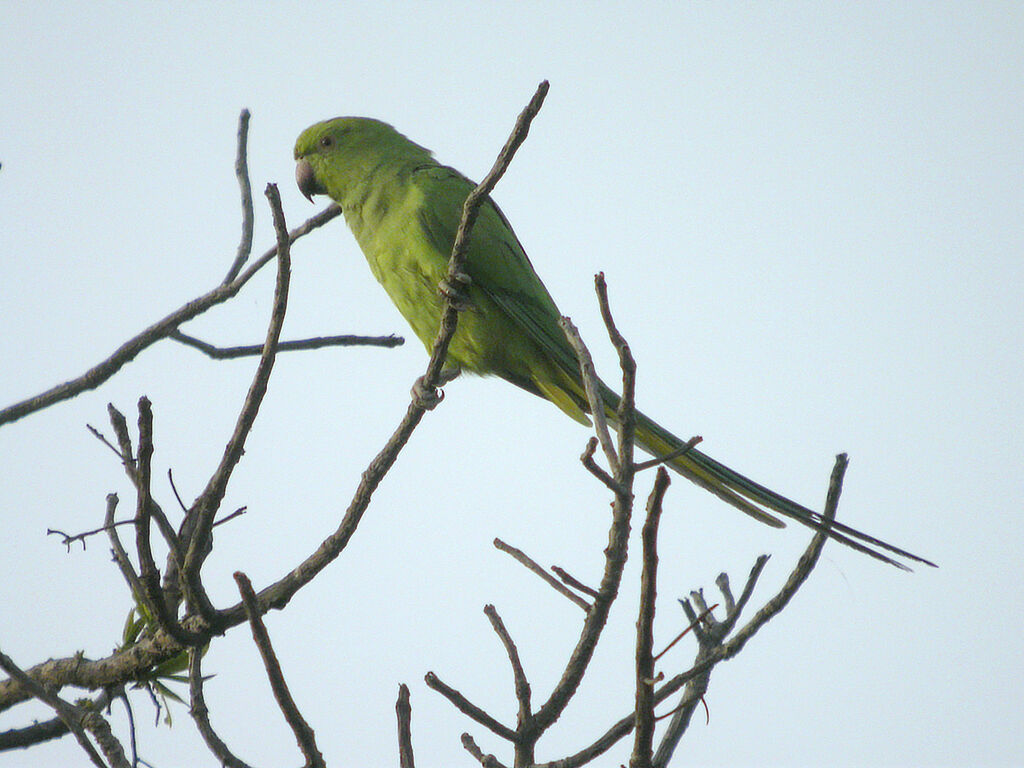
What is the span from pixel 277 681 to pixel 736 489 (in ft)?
5.36

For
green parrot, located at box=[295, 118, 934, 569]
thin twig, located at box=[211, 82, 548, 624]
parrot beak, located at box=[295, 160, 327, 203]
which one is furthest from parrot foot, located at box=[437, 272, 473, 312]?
parrot beak, located at box=[295, 160, 327, 203]

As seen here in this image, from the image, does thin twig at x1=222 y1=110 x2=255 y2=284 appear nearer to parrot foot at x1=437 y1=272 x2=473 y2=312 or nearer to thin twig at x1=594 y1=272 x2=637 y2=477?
parrot foot at x1=437 y1=272 x2=473 y2=312

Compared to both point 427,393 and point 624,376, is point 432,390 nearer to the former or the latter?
point 427,393

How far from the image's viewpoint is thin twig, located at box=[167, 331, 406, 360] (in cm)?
267

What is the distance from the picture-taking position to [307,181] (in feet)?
14.6

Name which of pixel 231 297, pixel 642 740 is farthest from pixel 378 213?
pixel 642 740

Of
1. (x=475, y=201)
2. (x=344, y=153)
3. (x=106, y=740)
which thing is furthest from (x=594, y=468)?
(x=344, y=153)

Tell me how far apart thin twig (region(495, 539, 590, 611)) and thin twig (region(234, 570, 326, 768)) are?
43 centimetres

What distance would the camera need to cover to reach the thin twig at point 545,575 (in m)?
1.54

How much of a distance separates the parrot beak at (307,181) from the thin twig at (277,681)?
129 inches

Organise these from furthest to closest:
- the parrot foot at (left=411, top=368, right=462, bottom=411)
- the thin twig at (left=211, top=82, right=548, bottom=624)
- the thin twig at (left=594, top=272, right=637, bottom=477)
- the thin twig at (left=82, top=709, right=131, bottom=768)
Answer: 1. the parrot foot at (left=411, top=368, right=462, bottom=411)
2. the thin twig at (left=211, top=82, right=548, bottom=624)
3. the thin twig at (left=82, top=709, right=131, bottom=768)
4. the thin twig at (left=594, top=272, right=637, bottom=477)

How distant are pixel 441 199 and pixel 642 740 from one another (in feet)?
9.23

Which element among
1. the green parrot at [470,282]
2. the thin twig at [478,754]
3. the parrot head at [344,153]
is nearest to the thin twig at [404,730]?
the thin twig at [478,754]

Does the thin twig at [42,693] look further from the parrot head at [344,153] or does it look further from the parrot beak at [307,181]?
the parrot beak at [307,181]
